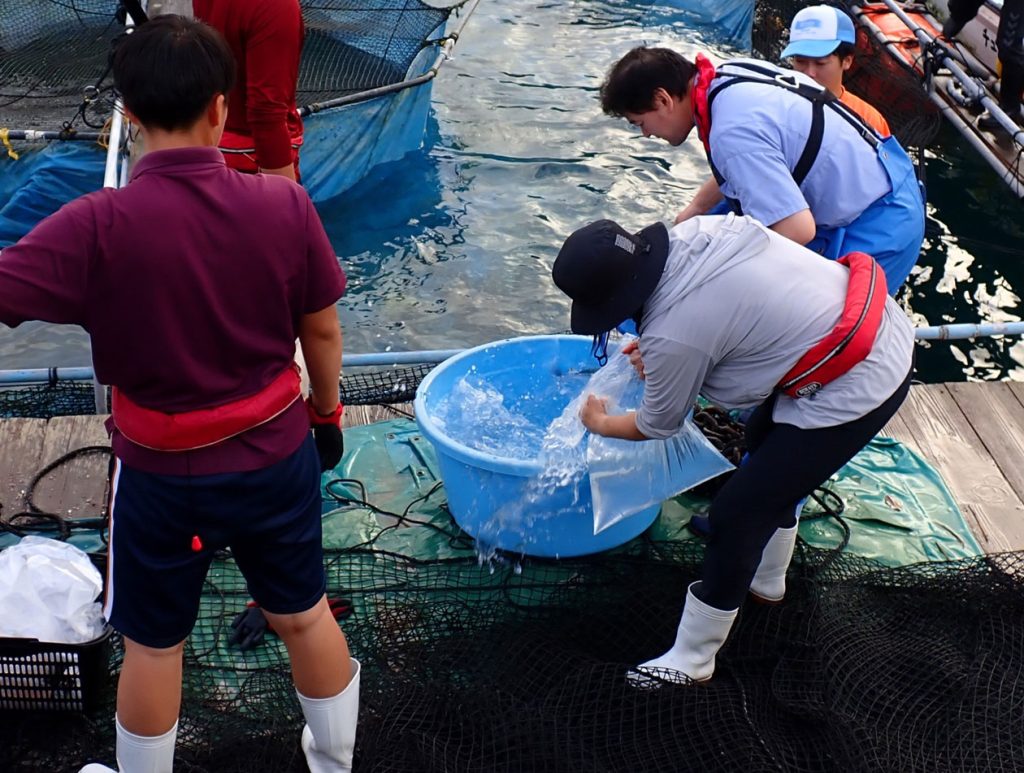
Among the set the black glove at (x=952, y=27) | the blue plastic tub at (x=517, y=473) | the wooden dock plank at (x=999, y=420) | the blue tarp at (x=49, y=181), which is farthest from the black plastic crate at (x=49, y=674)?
the black glove at (x=952, y=27)

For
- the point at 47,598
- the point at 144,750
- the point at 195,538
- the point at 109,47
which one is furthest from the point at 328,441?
the point at 109,47

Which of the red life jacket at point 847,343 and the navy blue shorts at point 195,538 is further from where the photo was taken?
the red life jacket at point 847,343

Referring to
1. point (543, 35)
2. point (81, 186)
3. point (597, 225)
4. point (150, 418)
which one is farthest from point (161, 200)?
point (543, 35)

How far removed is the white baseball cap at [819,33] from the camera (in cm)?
387

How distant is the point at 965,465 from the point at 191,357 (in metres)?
3.25

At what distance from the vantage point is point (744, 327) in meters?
2.40

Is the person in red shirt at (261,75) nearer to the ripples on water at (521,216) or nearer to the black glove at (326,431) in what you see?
the black glove at (326,431)

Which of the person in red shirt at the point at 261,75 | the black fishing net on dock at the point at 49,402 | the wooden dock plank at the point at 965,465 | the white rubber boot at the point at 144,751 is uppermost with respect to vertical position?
the person in red shirt at the point at 261,75

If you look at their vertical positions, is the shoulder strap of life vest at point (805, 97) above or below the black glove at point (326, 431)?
above

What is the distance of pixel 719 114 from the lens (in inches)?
115

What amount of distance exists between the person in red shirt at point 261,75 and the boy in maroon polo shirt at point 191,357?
154 centimetres

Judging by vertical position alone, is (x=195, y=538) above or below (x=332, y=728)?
above

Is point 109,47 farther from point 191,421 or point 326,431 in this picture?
point 191,421

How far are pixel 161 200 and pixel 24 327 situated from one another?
17.8ft
